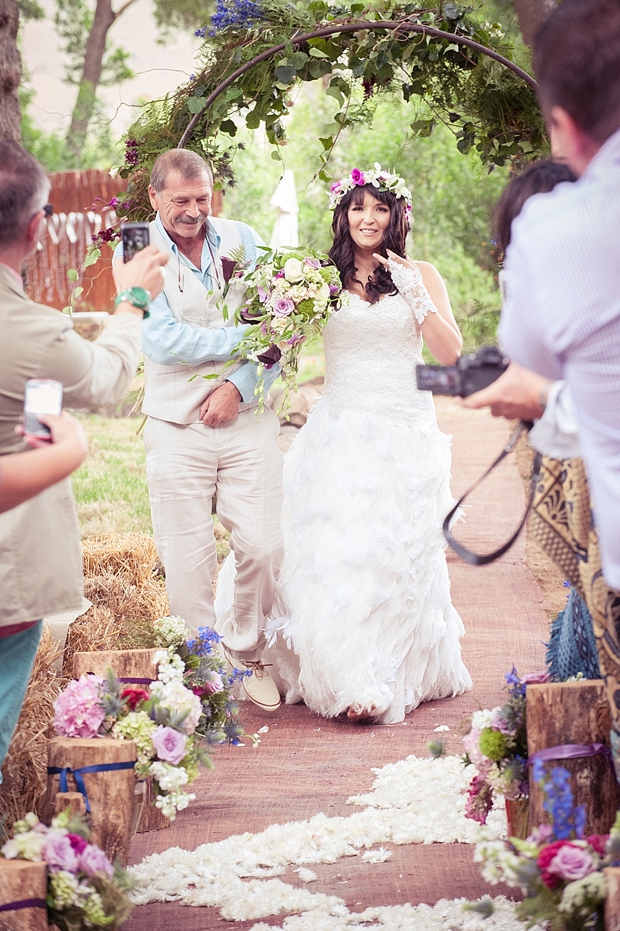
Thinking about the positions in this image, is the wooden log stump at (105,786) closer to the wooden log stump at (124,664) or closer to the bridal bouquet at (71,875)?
the bridal bouquet at (71,875)

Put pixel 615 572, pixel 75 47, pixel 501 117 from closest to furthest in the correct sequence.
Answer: pixel 615 572
pixel 501 117
pixel 75 47

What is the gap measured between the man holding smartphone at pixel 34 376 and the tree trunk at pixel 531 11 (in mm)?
5575

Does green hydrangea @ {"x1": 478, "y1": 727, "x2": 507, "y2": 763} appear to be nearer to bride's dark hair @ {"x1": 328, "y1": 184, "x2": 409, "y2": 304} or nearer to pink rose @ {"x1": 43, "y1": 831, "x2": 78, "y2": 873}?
pink rose @ {"x1": 43, "y1": 831, "x2": 78, "y2": 873}

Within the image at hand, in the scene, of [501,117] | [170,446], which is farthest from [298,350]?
[501,117]

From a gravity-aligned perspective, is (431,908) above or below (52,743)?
below

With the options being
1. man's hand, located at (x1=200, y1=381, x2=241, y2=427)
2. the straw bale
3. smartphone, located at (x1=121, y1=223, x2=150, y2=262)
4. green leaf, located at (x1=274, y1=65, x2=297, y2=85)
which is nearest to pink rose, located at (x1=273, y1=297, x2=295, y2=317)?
man's hand, located at (x1=200, y1=381, x2=241, y2=427)

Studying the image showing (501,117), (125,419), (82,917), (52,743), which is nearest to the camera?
Result: (82,917)

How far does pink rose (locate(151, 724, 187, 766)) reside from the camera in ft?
9.54

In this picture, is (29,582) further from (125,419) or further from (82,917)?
(125,419)

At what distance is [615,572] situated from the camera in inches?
75.1

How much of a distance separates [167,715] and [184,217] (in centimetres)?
217

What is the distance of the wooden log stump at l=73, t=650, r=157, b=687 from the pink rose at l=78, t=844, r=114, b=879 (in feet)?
2.81

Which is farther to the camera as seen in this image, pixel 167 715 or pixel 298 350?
pixel 298 350

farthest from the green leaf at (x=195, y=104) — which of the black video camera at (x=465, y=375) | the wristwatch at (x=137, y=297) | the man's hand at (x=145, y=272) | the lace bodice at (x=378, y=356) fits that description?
the black video camera at (x=465, y=375)
